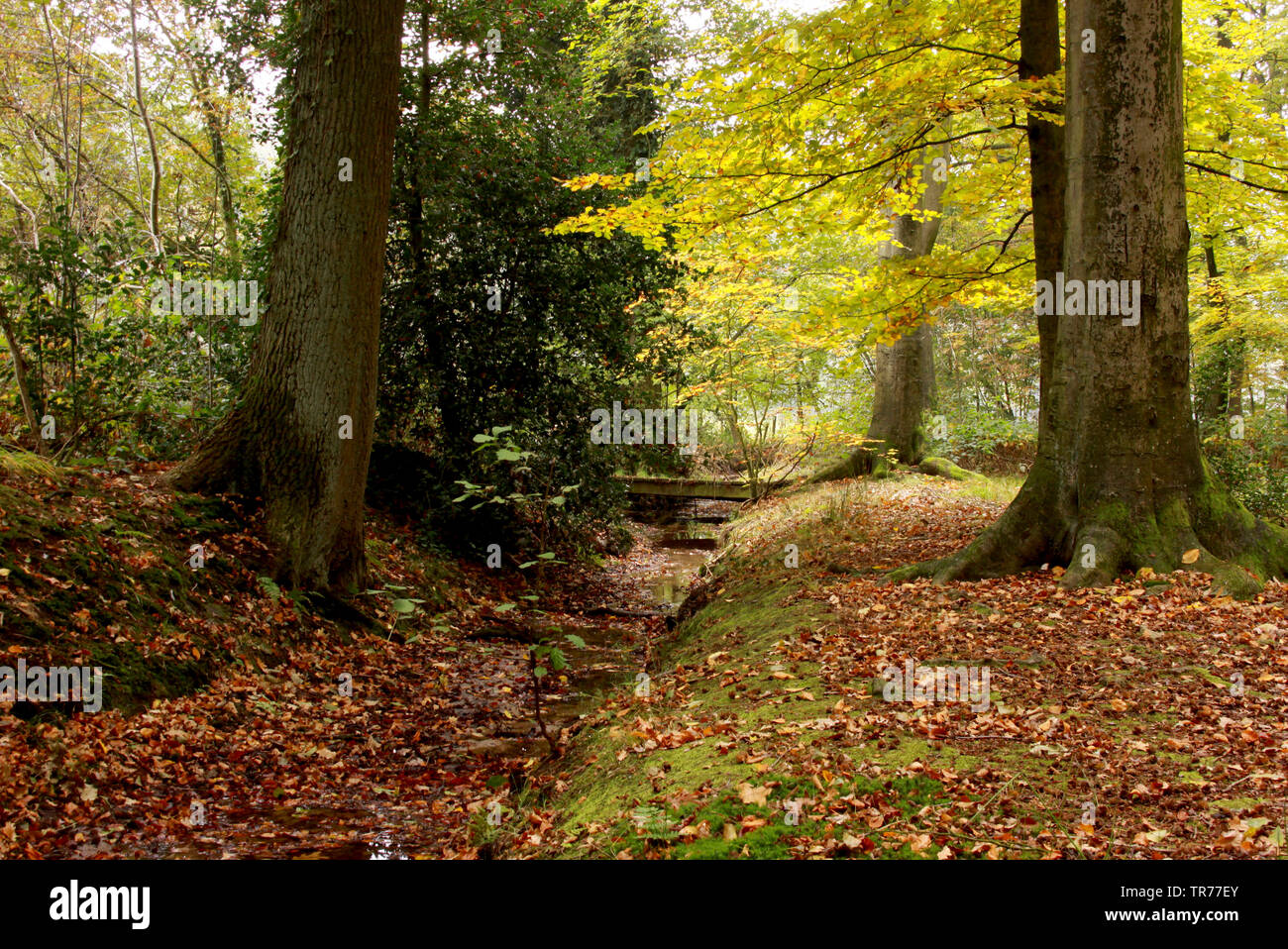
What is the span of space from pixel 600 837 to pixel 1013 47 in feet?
29.7

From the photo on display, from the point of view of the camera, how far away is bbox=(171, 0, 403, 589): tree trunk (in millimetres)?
6953

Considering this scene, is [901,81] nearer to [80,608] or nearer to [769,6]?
[80,608]

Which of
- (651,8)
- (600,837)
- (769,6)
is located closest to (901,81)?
(600,837)

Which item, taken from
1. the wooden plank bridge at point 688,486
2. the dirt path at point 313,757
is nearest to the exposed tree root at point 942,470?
the wooden plank bridge at point 688,486

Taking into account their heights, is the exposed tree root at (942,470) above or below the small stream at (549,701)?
above

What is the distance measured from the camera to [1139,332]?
580cm

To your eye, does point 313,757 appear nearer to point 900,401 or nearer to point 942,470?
point 942,470

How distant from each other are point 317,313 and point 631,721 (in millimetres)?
4622

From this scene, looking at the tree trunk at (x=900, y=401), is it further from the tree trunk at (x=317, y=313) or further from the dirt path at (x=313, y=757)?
the tree trunk at (x=317, y=313)

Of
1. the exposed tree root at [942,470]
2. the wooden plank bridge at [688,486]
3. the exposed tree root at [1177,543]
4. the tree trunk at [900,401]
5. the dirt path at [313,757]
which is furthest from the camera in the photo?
the wooden plank bridge at [688,486]

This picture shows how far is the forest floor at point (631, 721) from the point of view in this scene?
3043 mm

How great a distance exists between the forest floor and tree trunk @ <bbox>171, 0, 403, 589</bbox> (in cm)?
47

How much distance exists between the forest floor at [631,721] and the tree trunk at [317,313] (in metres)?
0.47

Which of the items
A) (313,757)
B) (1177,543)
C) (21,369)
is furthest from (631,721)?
(21,369)
